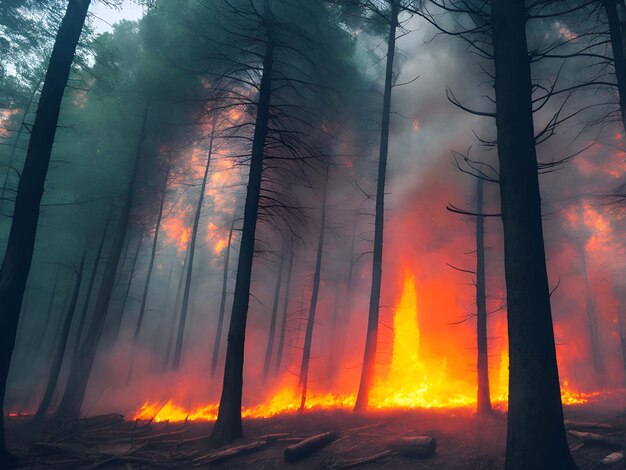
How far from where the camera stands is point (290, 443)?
273 inches

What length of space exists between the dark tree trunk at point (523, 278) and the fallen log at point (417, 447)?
8.95ft

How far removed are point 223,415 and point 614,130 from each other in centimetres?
2164

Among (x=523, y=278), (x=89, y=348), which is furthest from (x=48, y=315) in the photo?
(x=523, y=278)

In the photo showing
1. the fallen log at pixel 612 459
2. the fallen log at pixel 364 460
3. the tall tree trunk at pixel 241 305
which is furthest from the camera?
the tall tree trunk at pixel 241 305

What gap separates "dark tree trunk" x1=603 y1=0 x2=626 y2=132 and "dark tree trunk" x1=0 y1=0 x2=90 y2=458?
38.8 feet

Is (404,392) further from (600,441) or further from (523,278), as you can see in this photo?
(523,278)

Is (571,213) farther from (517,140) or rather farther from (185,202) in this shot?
(185,202)

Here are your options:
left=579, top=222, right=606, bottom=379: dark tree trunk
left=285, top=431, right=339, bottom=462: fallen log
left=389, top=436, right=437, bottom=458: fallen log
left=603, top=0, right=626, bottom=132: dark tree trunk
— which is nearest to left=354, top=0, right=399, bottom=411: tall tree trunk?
left=285, top=431, right=339, bottom=462: fallen log

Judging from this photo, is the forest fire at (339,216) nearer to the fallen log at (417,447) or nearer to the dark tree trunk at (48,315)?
the fallen log at (417,447)

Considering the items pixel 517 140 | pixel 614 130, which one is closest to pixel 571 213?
pixel 614 130

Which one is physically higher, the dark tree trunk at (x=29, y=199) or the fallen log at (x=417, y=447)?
the dark tree trunk at (x=29, y=199)

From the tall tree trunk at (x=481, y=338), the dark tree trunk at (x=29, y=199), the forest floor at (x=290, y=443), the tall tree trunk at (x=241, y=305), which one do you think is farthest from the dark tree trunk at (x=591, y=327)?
the dark tree trunk at (x=29, y=199)

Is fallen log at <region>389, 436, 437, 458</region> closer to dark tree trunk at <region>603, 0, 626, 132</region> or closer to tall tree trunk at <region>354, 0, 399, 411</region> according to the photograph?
tall tree trunk at <region>354, 0, 399, 411</region>

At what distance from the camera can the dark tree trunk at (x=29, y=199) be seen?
5961 millimetres
